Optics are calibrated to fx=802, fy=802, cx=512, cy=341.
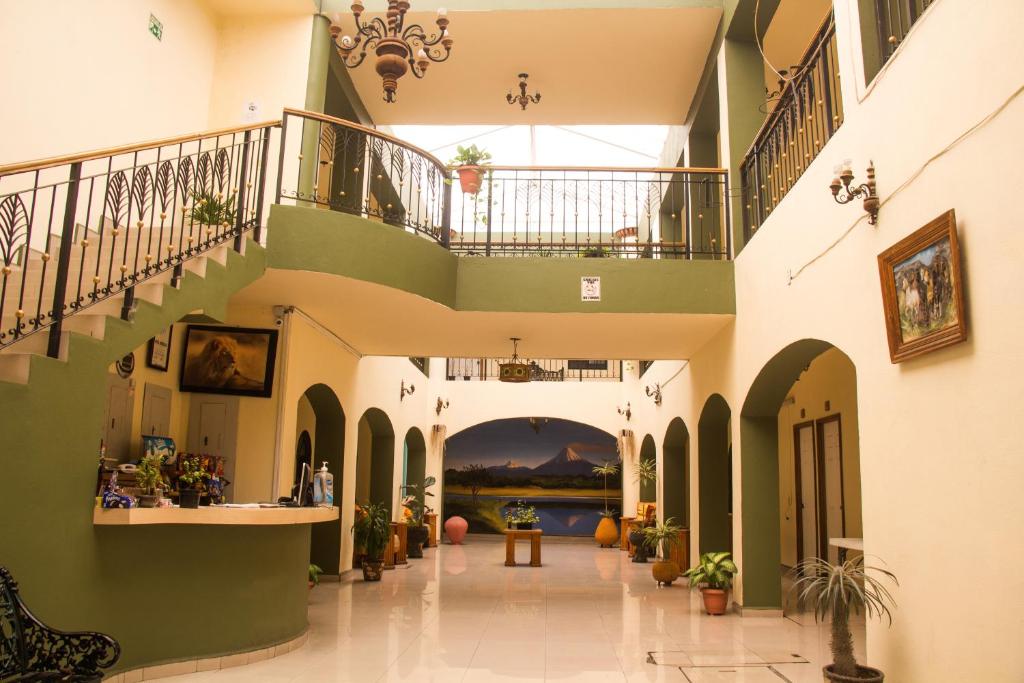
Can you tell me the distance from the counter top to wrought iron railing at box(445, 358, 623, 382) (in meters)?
11.9

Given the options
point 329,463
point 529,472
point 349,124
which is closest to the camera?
point 349,124

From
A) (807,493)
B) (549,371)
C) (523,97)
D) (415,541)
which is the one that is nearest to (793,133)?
(523,97)

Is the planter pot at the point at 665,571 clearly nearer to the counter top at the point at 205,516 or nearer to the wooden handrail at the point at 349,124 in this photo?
the counter top at the point at 205,516

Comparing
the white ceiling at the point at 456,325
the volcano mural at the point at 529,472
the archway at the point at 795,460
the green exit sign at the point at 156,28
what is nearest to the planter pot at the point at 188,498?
the white ceiling at the point at 456,325

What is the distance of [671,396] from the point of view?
1223cm

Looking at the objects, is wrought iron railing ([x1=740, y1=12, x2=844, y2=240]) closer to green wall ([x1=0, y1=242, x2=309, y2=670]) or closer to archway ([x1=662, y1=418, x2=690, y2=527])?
green wall ([x1=0, y1=242, x2=309, y2=670])

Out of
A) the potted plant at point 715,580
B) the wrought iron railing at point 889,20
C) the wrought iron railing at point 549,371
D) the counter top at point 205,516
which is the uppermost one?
the wrought iron railing at point 889,20

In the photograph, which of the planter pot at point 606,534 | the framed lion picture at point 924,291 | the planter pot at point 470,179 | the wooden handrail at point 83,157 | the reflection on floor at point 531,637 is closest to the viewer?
the framed lion picture at point 924,291

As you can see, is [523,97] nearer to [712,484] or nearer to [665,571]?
[712,484]

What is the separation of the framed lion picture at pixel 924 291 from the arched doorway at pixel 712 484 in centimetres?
596

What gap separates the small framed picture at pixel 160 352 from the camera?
668cm

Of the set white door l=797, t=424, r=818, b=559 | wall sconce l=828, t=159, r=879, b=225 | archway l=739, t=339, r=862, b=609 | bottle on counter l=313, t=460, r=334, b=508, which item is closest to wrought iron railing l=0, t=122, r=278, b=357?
bottle on counter l=313, t=460, r=334, b=508

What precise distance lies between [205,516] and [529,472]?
14.2 m

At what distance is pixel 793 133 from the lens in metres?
6.78
